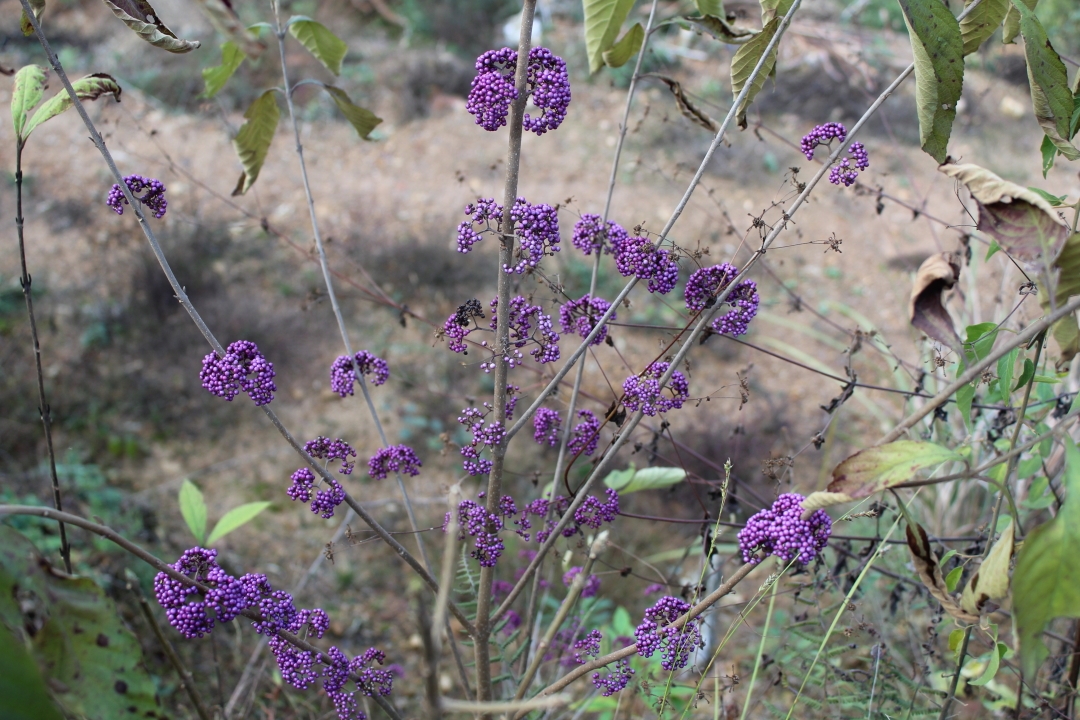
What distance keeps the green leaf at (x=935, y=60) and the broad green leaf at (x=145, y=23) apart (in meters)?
0.89

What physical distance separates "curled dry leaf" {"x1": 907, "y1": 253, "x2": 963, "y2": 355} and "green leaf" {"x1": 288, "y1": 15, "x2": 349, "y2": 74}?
106 centimetres

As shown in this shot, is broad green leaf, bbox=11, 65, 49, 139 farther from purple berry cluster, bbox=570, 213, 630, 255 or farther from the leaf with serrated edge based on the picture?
the leaf with serrated edge

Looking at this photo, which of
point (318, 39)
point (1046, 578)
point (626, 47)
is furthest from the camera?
point (318, 39)

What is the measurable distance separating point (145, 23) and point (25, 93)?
0.22 m

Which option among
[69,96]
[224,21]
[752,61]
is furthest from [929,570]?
[69,96]

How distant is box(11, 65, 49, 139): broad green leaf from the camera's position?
1.02m

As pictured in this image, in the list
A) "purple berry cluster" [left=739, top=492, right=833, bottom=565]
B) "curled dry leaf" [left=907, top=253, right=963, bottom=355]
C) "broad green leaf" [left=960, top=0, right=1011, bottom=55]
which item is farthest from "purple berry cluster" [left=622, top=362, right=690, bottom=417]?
"broad green leaf" [left=960, top=0, right=1011, bottom=55]

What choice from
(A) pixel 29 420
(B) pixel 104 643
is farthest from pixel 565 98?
(A) pixel 29 420

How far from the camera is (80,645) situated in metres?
0.77

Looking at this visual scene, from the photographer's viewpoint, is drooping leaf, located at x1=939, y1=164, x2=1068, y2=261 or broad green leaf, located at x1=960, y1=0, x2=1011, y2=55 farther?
broad green leaf, located at x1=960, y1=0, x2=1011, y2=55

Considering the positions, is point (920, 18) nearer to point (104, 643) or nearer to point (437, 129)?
point (104, 643)

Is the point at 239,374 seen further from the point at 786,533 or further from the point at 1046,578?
the point at 1046,578

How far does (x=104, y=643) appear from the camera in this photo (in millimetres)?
780

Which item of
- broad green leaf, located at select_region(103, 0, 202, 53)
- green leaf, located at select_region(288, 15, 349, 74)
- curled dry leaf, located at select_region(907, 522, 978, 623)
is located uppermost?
green leaf, located at select_region(288, 15, 349, 74)
